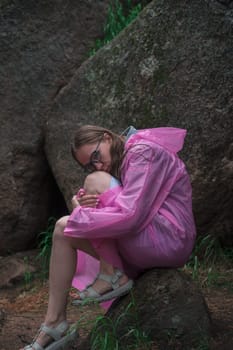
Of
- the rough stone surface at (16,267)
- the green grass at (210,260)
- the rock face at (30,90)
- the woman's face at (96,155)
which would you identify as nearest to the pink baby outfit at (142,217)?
the woman's face at (96,155)

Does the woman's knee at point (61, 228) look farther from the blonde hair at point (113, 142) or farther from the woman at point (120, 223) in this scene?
the blonde hair at point (113, 142)

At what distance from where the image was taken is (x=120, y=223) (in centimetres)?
323

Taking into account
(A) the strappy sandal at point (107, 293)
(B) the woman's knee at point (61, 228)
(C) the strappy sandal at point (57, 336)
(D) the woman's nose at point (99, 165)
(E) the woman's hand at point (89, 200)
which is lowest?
(C) the strappy sandal at point (57, 336)

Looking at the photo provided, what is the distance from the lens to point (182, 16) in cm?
467

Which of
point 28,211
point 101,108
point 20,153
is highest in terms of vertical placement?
point 101,108

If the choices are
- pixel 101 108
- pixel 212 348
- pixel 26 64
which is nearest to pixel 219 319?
pixel 212 348

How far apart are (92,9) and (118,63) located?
85 centimetres

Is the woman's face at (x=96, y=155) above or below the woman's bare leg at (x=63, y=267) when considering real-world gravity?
above

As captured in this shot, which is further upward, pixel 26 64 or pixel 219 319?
pixel 26 64

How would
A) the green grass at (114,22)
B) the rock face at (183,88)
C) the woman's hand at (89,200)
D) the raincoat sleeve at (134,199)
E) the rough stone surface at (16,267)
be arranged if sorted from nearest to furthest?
the raincoat sleeve at (134,199) → the woman's hand at (89,200) → the rock face at (183,88) → the rough stone surface at (16,267) → the green grass at (114,22)

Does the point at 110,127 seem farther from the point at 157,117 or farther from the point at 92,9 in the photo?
the point at 92,9

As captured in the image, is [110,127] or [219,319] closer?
[219,319]

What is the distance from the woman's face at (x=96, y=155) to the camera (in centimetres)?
351

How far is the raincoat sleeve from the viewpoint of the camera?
10.6 ft
